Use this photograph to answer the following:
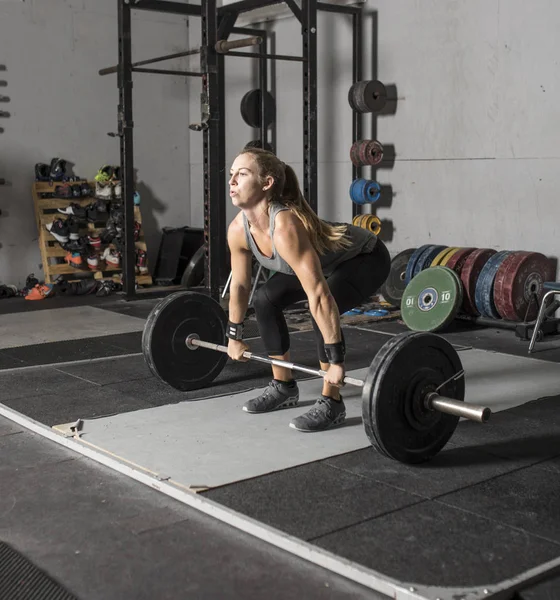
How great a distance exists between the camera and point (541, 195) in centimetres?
521

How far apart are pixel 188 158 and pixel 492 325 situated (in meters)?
3.79

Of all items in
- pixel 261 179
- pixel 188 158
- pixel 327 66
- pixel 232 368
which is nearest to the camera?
pixel 261 179

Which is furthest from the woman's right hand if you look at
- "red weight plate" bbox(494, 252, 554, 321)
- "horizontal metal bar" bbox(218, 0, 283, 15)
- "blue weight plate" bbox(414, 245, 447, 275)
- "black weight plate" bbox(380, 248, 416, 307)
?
"horizontal metal bar" bbox(218, 0, 283, 15)

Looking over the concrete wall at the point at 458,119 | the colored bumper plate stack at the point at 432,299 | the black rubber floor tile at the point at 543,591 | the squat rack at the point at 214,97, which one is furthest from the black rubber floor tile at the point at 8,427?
the concrete wall at the point at 458,119

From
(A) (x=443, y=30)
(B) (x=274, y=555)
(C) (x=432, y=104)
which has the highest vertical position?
(A) (x=443, y=30)

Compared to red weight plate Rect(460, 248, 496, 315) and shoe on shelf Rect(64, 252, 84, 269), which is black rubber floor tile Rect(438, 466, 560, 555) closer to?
red weight plate Rect(460, 248, 496, 315)

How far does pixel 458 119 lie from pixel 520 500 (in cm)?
383

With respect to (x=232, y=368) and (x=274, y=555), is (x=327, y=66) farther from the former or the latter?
(x=274, y=555)

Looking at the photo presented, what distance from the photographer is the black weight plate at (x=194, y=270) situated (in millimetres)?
6812

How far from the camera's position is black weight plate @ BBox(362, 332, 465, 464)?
94.6 inches

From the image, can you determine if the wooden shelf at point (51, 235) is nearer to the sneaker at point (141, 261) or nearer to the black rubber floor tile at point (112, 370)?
the sneaker at point (141, 261)

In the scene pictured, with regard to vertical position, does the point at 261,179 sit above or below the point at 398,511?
above

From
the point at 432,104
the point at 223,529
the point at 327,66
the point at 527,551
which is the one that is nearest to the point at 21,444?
the point at 223,529

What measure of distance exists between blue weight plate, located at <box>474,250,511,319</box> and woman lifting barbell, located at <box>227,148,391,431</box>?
204cm
